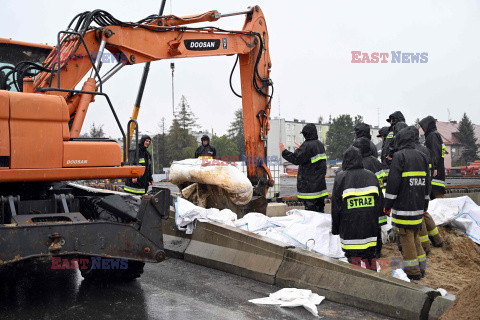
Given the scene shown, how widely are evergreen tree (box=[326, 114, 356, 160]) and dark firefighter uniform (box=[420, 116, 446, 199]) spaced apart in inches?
2883

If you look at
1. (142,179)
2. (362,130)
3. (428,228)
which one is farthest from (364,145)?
(142,179)

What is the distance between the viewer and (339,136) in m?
82.5

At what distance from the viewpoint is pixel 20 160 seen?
4.36 m

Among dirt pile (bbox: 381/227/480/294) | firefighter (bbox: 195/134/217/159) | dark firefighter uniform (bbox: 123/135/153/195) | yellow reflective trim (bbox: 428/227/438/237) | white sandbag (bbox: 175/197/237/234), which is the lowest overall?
dirt pile (bbox: 381/227/480/294)

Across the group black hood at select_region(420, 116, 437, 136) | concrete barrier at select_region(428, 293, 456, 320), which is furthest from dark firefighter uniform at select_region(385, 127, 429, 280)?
black hood at select_region(420, 116, 437, 136)

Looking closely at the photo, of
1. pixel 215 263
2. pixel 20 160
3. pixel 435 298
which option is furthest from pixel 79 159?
pixel 435 298

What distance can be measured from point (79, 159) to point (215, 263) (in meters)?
2.60

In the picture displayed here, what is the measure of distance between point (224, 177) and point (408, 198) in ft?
9.18

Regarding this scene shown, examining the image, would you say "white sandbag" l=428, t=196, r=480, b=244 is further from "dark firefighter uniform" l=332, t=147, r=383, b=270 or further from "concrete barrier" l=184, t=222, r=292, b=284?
"concrete barrier" l=184, t=222, r=292, b=284

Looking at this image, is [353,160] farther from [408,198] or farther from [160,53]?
[160,53]

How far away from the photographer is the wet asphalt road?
4504mm

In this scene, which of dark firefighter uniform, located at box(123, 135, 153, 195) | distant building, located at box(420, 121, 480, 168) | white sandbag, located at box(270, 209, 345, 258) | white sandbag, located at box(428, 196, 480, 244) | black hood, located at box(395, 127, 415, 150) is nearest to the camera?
black hood, located at box(395, 127, 415, 150)

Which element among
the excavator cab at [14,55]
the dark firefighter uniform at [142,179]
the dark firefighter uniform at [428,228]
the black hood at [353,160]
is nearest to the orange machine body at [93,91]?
the excavator cab at [14,55]

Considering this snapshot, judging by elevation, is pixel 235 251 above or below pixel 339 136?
below
